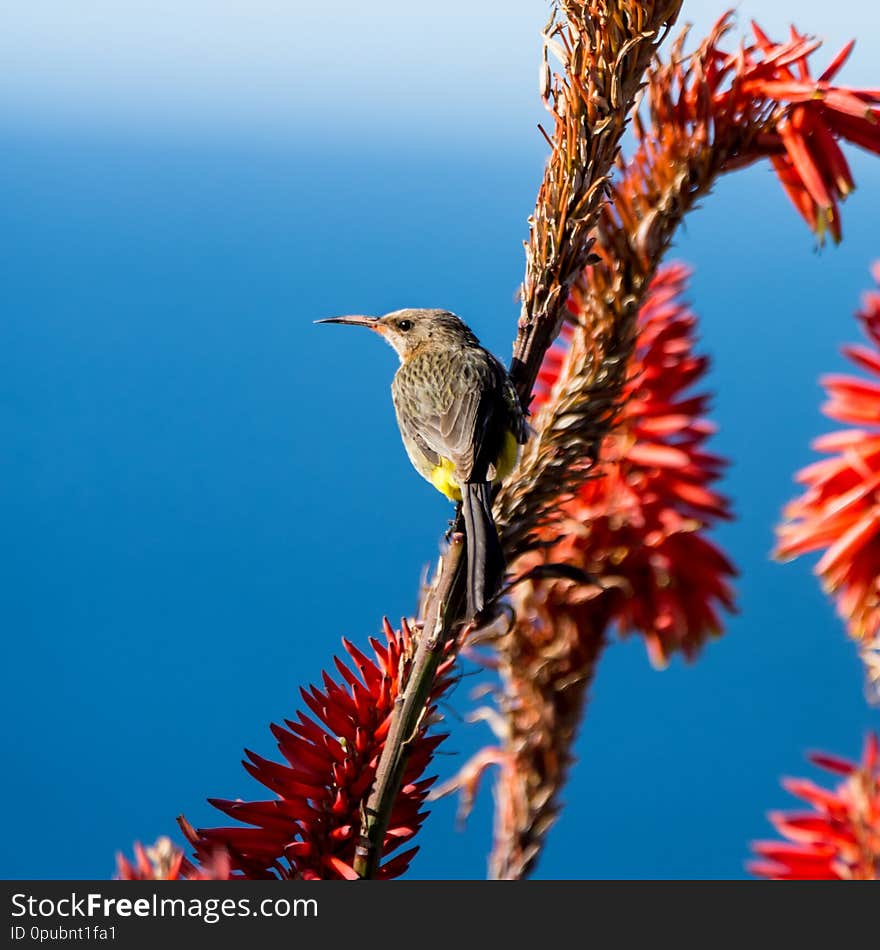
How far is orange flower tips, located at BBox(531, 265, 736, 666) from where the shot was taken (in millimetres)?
1060

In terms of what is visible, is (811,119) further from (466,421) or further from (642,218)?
(466,421)

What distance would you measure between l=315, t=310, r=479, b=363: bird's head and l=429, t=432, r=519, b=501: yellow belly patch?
225 millimetres

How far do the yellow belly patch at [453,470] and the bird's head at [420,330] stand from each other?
0.23 metres

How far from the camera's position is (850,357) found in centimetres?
87

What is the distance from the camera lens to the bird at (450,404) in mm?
1044

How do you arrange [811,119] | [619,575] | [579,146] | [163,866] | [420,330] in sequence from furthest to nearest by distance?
[420,330], [619,575], [811,119], [579,146], [163,866]

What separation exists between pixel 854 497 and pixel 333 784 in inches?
17.1

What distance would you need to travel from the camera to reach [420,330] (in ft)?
4.60

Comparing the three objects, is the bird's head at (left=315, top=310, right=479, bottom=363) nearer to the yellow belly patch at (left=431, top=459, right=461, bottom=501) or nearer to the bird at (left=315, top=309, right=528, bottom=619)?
the bird at (left=315, top=309, right=528, bottom=619)

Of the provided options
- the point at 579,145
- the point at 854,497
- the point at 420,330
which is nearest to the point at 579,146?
the point at 579,145

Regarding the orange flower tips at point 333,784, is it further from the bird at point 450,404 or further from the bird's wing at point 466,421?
the bird's wing at point 466,421

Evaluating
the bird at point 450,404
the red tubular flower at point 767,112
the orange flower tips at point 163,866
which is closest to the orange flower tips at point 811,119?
the red tubular flower at point 767,112

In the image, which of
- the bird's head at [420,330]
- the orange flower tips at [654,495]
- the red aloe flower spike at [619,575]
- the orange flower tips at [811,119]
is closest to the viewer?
the orange flower tips at [811,119]
